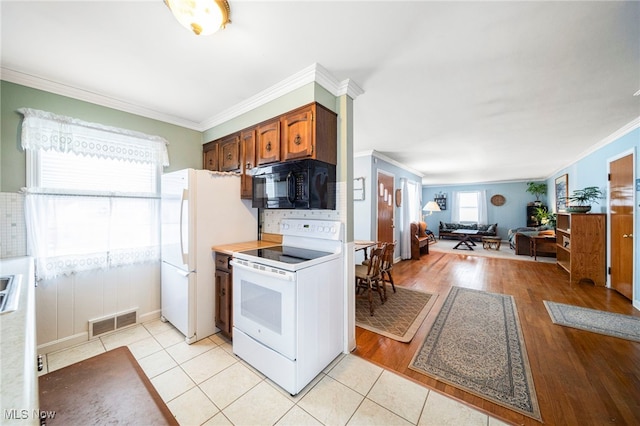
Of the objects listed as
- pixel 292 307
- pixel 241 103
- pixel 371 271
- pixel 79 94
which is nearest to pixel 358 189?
pixel 371 271

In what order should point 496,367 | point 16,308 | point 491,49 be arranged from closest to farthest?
point 16,308 → point 491,49 → point 496,367

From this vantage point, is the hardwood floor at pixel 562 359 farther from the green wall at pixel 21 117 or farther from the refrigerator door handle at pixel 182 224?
the green wall at pixel 21 117

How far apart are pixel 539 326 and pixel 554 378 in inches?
39.8

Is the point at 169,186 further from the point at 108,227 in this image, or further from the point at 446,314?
the point at 446,314

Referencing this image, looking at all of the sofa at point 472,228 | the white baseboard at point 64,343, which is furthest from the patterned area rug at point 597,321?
the sofa at point 472,228

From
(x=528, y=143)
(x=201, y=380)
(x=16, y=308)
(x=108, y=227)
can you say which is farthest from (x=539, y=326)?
(x=108, y=227)

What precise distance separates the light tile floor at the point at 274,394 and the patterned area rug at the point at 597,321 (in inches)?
82.7

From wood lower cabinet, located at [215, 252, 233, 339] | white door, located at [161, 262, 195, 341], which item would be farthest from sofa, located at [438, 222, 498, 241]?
white door, located at [161, 262, 195, 341]

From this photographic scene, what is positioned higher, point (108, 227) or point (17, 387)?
point (108, 227)

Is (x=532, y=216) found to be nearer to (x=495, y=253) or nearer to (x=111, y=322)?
(x=495, y=253)

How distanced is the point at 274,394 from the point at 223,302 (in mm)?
953

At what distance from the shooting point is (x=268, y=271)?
5.57 ft

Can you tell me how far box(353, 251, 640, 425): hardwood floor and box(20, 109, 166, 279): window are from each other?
100 inches

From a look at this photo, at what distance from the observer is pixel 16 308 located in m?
0.96
